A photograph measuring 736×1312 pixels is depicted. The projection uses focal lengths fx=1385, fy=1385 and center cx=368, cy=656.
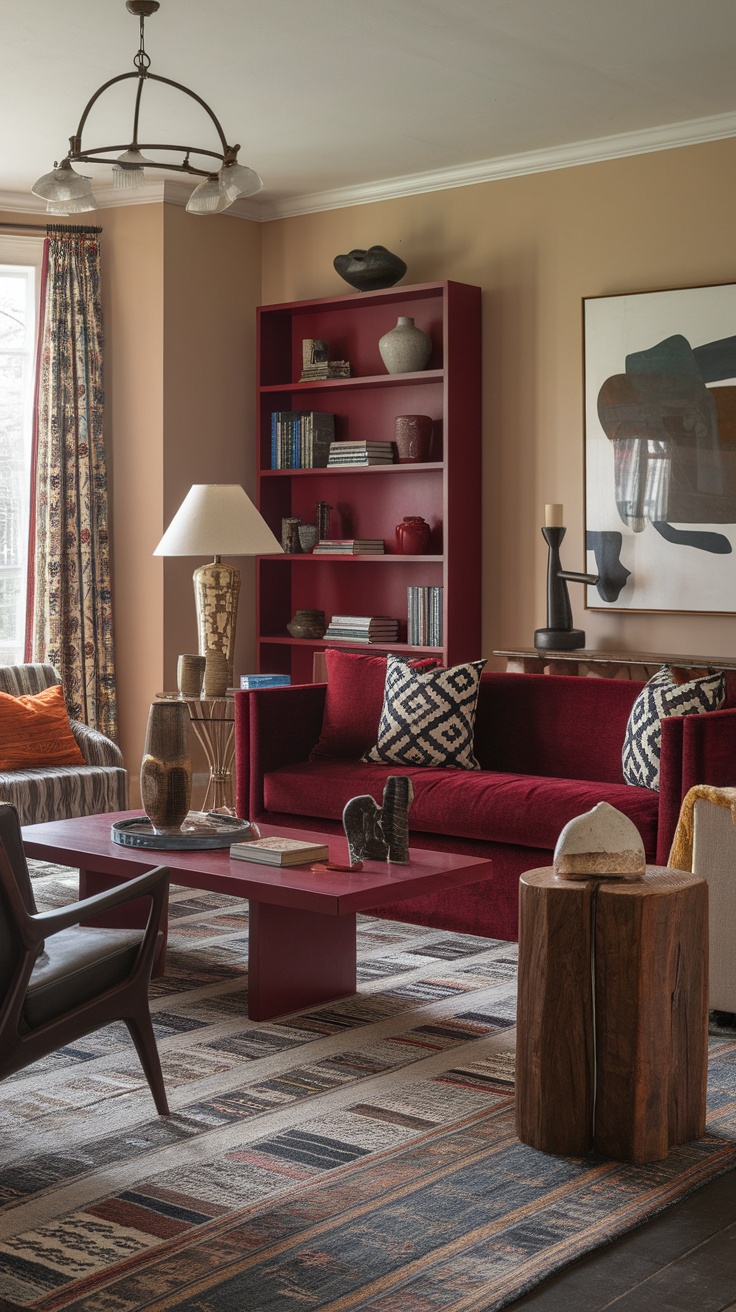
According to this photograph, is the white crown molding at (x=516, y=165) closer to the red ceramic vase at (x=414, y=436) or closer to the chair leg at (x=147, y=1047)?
the red ceramic vase at (x=414, y=436)

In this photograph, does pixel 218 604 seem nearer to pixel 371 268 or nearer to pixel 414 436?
pixel 414 436

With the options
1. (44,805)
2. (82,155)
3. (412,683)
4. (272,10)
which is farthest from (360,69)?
(44,805)

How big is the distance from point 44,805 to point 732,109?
3.76 metres

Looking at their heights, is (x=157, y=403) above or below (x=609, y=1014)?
above

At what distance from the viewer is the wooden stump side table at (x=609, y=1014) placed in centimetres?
260

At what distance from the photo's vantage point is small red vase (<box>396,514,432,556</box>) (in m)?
6.42

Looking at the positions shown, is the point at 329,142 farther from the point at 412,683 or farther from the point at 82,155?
the point at 412,683

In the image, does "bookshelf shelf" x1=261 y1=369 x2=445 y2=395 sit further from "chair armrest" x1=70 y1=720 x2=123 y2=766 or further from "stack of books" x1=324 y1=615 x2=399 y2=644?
"chair armrest" x1=70 y1=720 x2=123 y2=766

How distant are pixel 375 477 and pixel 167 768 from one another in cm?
328

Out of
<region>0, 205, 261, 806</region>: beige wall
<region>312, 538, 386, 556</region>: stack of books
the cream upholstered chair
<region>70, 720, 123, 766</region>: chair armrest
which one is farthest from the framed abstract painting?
the cream upholstered chair

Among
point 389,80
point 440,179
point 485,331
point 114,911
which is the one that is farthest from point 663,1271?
point 440,179

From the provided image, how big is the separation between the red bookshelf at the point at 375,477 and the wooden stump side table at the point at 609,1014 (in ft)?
11.9

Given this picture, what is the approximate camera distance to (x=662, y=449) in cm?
577

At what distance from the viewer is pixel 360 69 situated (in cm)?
502
